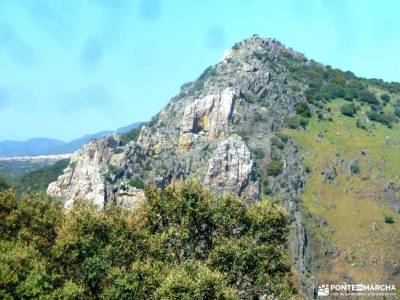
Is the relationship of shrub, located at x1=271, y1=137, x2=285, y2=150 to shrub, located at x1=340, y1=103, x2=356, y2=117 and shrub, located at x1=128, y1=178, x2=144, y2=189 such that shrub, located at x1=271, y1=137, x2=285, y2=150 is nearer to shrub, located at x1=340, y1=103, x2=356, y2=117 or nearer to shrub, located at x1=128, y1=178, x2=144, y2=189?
shrub, located at x1=340, y1=103, x2=356, y2=117

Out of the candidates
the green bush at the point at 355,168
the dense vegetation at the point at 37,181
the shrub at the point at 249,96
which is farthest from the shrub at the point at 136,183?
the green bush at the point at 355,168

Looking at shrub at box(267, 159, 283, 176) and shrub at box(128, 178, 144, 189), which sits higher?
shrub at box(267, 159, 283, 176)

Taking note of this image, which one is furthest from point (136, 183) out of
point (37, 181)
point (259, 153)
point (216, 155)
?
point (37, 181)

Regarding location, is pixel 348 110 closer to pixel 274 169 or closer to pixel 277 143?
pixel 277 143

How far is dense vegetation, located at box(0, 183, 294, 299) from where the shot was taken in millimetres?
41062

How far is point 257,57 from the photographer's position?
186m

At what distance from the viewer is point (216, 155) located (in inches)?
5315

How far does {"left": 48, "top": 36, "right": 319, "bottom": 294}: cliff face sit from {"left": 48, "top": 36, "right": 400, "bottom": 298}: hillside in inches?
10.5

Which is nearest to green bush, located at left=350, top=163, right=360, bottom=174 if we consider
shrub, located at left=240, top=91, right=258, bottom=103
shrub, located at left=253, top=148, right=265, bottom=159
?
shrub, located at left=253, top=148, right=265, bottom=159

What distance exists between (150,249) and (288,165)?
325 feet

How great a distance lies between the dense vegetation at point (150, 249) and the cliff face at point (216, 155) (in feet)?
220

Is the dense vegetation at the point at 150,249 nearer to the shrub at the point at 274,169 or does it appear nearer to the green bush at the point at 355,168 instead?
the shrub at the point at 274,169

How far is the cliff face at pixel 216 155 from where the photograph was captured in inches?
5098

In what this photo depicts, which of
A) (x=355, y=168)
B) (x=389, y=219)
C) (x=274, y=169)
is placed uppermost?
(x=355, y=168)
